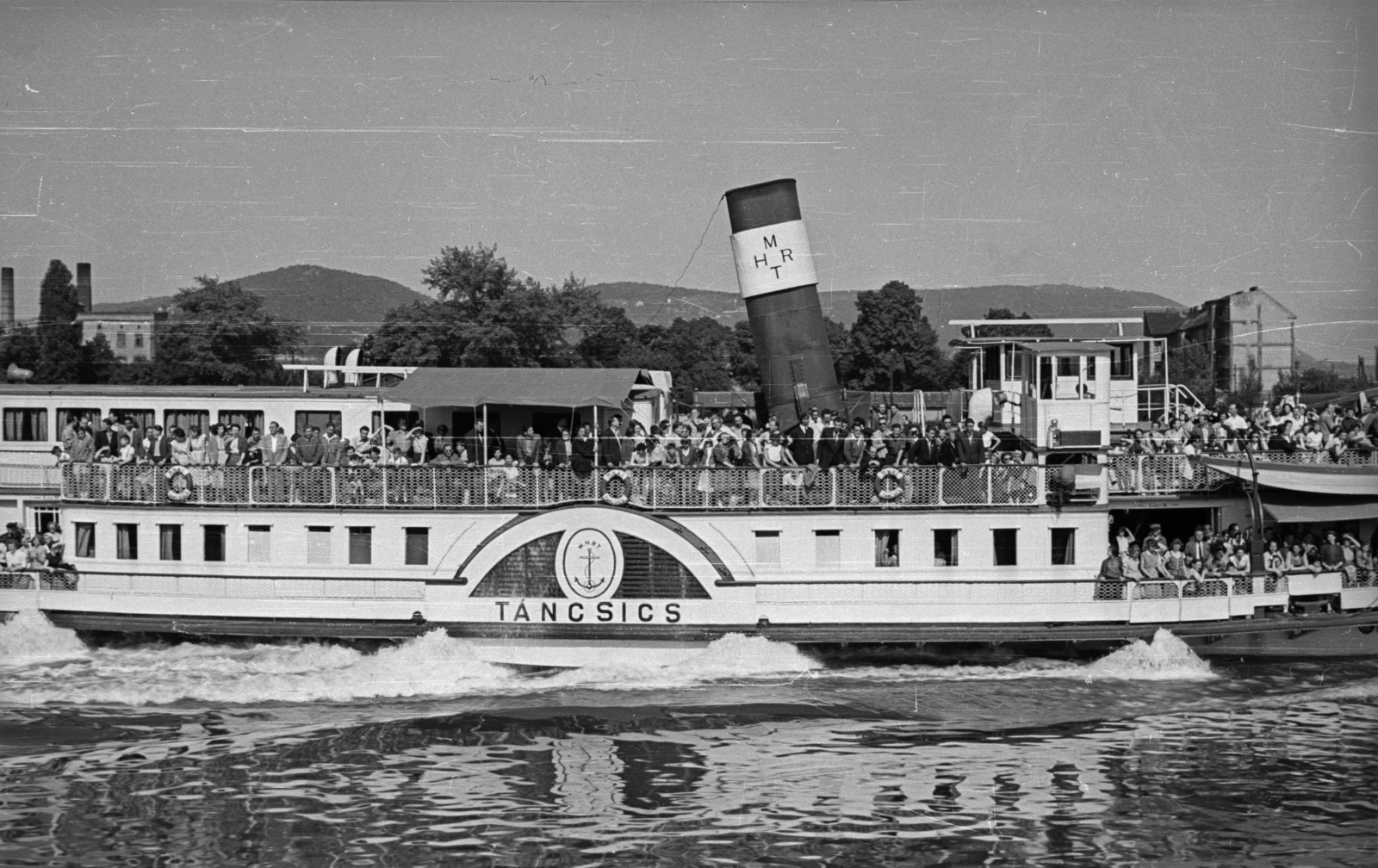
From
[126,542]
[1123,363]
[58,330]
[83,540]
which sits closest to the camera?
[126,542]

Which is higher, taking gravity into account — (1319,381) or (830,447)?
(1319,381)

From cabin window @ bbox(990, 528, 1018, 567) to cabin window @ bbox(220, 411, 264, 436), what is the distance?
1283cm

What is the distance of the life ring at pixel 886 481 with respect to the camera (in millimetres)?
22281

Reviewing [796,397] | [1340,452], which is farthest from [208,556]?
[1340,452]

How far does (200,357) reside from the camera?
62.2 m

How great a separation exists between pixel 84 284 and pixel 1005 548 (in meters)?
72.7

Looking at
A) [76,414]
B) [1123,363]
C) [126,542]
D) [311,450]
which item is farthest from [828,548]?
[76,414]

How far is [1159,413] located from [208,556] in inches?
877

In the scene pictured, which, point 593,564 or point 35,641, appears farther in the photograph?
point 35,641

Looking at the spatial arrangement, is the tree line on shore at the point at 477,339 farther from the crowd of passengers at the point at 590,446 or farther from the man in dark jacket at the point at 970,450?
the man in dark jacket at the point at 970,450

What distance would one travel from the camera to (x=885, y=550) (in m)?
22.6

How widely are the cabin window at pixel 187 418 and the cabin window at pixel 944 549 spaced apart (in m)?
12.9

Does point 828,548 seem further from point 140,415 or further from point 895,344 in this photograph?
point 895,344

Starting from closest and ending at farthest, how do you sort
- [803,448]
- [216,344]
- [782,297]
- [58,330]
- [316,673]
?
[316,673] → [803,448] → [782,297] → [216,344] → [58,330]
